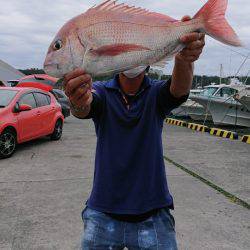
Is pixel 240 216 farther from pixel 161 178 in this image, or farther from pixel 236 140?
pixel 236 140

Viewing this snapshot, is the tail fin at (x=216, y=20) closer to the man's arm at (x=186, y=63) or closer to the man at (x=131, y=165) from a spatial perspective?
the man's arm at (x=186, y=63)

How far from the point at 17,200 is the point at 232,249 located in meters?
3.14

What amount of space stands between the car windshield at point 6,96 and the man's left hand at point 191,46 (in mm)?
8153

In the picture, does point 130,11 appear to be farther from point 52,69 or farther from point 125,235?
point 125,235

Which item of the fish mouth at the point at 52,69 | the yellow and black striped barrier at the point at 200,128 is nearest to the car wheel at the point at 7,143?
the fish mouth at the point at 52,69

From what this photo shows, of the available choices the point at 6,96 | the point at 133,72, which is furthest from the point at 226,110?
the point at 133,72

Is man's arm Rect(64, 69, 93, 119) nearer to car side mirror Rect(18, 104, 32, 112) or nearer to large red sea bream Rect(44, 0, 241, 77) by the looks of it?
large red sea bream Rect(44, 0, 241, 77)

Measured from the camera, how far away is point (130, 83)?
2.60 m

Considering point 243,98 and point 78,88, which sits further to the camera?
point 243,98

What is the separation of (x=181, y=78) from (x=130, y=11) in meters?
0.61

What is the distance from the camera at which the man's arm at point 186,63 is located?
2.13 m

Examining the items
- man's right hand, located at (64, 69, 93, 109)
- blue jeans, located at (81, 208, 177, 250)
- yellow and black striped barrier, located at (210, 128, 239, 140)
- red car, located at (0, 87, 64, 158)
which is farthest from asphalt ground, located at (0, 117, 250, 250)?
yellow and black striped barrier, located at (210, 128, 239, 140)

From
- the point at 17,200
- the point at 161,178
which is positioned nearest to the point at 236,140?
the point at 17,200

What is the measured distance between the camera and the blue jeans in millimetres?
2496
